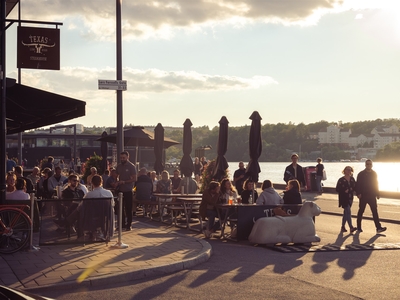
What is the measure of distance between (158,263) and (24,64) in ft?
17.8

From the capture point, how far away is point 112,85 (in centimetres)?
1664

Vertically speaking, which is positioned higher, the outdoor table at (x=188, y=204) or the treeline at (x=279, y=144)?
the treeline at (x=279, y=144)

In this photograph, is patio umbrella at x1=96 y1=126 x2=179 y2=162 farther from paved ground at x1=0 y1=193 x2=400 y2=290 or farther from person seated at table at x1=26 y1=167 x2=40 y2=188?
paved ground at x1=0 y1=193 x2=400 y2=290

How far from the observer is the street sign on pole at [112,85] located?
16453 mm

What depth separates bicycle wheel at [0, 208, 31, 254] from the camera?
36.2ft

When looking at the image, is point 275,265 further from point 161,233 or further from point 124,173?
point 124,173

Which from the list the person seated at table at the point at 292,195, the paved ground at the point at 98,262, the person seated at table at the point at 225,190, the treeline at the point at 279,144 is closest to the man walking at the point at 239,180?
the person seated at table at the point at 225,190

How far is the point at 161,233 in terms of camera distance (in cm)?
1452

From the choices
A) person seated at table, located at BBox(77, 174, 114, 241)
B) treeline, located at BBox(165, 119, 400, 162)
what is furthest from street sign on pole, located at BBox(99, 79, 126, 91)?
treeline, located at BBox(165, 119, 400, 162)

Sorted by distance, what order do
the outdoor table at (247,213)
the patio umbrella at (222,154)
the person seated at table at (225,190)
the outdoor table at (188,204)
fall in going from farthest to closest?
the patio umbrella at (222,154) → the outdoor table at (188,204) → the person seated at table at (225,190) → the outdoor table at (247,213)

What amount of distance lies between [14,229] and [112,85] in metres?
6.28

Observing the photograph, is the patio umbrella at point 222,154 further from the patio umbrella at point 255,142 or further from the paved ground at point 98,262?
the paved ground at point 98,262

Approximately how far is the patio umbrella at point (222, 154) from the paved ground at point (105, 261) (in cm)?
614

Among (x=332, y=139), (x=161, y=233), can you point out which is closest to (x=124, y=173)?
(x=161, y=233)
